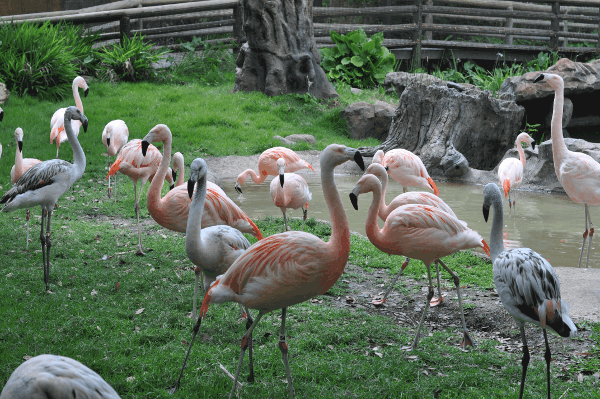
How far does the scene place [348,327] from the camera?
4047 mm

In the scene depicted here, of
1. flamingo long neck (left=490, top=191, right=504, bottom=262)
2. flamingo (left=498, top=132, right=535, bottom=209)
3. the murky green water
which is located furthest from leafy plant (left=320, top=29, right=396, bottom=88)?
flamingo long neck (left=490, top=191, right=504, bottom=262)

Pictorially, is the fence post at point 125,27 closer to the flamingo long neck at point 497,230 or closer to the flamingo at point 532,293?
the flamingo long neck at point 497,230

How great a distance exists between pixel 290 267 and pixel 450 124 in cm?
814

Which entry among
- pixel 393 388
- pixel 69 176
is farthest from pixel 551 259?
pixel 69 176

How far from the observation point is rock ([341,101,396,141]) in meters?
12.4

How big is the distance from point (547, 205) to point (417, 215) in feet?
18.0

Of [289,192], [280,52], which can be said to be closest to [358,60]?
[280,52]

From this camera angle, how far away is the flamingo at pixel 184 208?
4480 mm

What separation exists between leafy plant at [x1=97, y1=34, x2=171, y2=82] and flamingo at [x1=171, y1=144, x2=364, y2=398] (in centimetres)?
1179

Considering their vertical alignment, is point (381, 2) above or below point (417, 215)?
above

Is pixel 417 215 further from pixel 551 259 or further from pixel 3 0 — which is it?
pixel 3 0

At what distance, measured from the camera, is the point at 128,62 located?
13.7 m

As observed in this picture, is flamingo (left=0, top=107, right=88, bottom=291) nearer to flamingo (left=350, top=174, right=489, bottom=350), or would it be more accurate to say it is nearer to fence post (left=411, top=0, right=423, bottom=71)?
flamingo (left=350, top=174, right=489, bottom=350)

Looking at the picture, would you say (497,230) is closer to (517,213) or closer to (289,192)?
(289,192)
